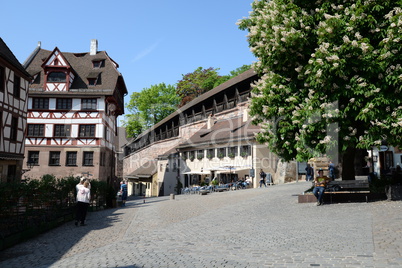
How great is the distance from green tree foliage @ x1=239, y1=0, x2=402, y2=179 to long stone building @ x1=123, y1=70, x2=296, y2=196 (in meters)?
9.05

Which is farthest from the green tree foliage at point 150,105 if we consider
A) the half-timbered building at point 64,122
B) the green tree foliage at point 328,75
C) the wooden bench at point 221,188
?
the green tree foliage at point 328,75

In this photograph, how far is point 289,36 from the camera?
13.6 meters

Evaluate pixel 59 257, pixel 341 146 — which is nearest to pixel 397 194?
pixel 341 146

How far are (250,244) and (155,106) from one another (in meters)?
58.0

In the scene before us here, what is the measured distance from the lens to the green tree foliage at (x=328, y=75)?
12.8m

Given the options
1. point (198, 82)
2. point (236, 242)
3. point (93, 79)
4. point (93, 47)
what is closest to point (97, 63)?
point (93, 79)

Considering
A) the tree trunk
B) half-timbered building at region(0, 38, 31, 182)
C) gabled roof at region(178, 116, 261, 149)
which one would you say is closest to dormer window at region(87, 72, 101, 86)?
half-timbered building at region(0, 38, 31, 182)

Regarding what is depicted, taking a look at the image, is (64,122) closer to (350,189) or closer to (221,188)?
(221,188)

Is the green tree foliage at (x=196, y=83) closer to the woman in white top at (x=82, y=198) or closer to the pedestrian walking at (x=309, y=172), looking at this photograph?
the pedestrian walking at (x=309, y=172)

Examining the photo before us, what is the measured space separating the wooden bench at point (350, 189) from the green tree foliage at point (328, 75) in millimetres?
1488

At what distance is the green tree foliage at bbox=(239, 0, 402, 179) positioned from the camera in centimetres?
1280

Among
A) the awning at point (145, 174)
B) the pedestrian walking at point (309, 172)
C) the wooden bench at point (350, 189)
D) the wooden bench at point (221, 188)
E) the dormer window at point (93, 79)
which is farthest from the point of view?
the awning at point (145, 174)

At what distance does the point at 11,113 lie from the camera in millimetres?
22703

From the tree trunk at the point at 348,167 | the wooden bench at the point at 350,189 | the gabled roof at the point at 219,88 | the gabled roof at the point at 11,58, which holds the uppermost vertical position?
the gabled roof at the point at 219,88
